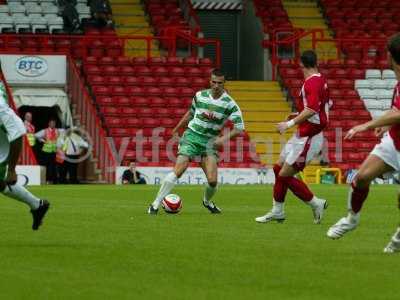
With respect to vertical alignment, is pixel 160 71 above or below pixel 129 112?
above

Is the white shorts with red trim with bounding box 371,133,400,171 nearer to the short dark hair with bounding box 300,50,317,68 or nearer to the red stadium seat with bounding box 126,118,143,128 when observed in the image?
the short dark hair with bounding box 300,50,317,68

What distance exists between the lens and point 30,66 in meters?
35.9

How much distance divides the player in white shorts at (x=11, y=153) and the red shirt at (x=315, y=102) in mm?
4215

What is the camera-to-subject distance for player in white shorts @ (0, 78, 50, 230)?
11133mm

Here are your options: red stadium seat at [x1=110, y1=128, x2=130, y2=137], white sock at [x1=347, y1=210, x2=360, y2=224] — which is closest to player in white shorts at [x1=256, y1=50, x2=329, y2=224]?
white sock at [x1=347, y1=210, x2=360, y2=224]

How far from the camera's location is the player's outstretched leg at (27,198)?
11.9 meters

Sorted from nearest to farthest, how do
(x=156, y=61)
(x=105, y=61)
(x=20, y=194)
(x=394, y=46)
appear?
(x=394, y=46)
(x=20, y=194)
(x=105, y=61)
(x=156, y=61)

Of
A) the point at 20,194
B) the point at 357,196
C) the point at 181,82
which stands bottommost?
the point at 181,82

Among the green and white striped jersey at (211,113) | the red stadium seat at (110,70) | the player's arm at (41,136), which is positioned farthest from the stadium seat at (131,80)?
the green and white striped jersey at (211,113)

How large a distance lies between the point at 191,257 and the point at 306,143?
201 inches

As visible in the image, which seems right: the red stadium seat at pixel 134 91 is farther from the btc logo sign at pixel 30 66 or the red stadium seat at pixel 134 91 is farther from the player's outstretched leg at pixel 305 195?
the player's outstretched leg at pixel 305 195

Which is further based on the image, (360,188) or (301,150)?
(301,150)

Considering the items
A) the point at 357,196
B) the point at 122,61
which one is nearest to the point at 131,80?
the point at 122,61

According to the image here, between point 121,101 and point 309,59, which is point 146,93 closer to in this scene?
point 121,101
